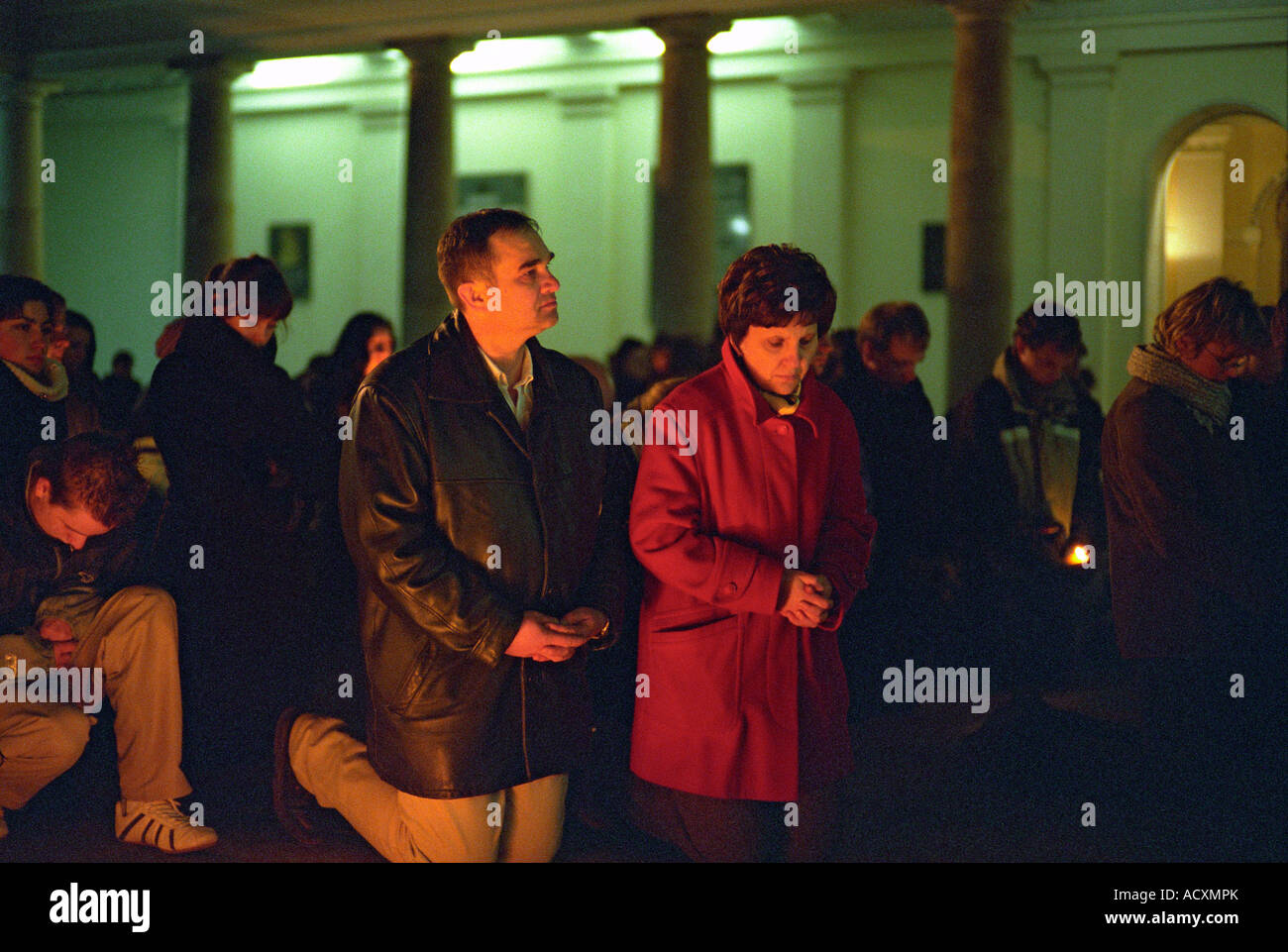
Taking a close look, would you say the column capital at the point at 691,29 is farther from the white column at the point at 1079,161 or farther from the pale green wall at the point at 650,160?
the white column at the point at 1079,161

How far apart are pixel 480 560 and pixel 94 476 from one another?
5.42 feet

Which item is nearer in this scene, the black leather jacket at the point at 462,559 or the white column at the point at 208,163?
the black leather jacket at the point at 462,559

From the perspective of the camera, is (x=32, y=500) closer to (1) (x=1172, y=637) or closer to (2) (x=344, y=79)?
(1) (x=1172, y=637)

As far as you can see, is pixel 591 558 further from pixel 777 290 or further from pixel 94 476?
pixel 94 476

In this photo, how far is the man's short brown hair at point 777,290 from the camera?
12.0 feet

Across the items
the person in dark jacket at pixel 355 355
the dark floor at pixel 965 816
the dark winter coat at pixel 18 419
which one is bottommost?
the dark floor at pixel 965 816

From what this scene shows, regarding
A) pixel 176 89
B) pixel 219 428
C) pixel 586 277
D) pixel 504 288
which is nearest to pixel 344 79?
pixel 176 89

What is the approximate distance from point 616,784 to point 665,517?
136cm

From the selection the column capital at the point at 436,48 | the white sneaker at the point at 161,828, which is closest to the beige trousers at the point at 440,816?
the white sneaker at the point at 161,828

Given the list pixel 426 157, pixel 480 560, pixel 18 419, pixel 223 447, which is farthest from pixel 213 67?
pixel 480 560

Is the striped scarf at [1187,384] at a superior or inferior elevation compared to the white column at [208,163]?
inferior

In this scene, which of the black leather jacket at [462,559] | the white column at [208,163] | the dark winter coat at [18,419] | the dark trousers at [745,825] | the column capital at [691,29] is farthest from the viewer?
the white column at [208,163]

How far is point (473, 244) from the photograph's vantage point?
374cm

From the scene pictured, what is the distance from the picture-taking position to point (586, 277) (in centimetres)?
2058
